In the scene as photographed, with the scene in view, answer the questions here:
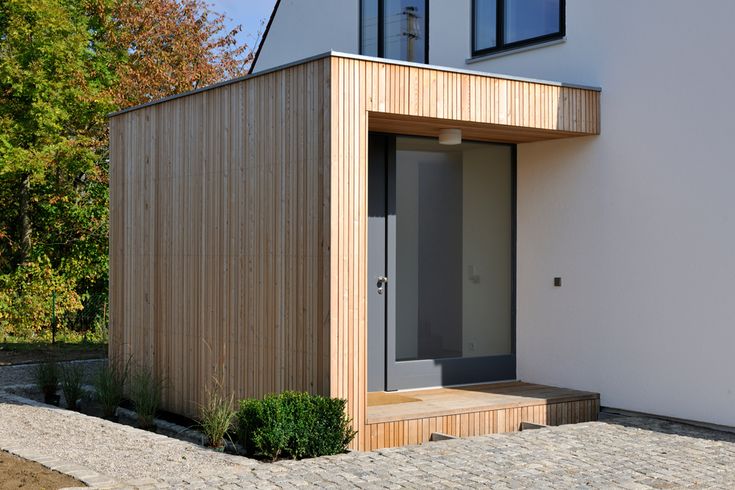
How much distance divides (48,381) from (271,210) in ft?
13.2

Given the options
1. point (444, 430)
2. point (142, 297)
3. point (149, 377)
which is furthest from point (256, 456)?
point (142, 297)

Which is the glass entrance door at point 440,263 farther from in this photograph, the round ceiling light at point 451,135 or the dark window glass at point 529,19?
the dark window glass at point 529,19

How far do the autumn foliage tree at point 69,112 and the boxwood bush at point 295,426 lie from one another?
35.3 ft

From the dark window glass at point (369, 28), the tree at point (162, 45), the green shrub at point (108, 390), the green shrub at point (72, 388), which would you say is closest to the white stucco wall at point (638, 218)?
the dark window glass at point (369, 28)

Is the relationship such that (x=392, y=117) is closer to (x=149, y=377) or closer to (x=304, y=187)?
(x=304, y=187)

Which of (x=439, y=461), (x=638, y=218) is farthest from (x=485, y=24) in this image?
(x=439, y=461)

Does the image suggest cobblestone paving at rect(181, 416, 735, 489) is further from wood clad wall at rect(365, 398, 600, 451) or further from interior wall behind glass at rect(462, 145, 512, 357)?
interior wall behind glass at rect(462, 145, 512, 357)

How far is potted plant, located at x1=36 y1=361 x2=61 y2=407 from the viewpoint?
991cm

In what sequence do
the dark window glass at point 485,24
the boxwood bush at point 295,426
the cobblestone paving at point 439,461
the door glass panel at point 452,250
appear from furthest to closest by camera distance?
the dark window glass at point 485,24 → the door glass panel at point 452,250 → the boxwood bush at point 295,426 → the cobblestone paving at point 439,461

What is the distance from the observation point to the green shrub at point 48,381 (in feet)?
32.5

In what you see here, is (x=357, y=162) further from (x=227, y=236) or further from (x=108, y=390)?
(x=108, y=390)

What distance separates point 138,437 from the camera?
7.24 metres

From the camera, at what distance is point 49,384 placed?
9.91m

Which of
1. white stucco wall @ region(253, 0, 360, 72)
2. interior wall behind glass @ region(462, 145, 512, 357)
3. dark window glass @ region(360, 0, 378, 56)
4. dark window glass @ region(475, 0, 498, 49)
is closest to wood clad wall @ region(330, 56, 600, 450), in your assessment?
interior wall behind glass @ region(462, 145, 512, 357)
